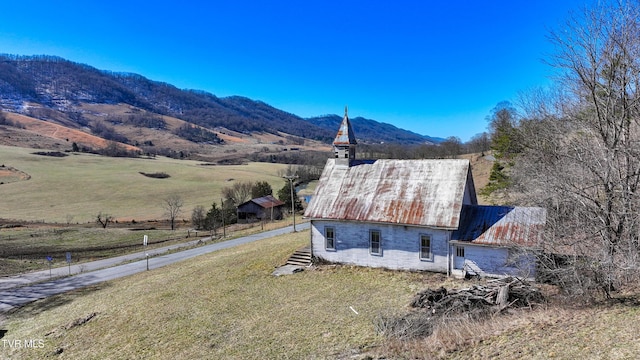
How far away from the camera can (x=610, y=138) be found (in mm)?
11875

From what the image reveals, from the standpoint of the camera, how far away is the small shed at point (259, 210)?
61000mm

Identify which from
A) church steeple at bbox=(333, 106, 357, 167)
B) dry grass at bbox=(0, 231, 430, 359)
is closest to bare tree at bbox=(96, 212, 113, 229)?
dry grass at bbox=(0, 231, 430, 359)

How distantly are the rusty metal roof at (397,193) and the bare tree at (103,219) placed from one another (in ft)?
151

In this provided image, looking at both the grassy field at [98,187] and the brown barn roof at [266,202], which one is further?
the grassy field at [98,187]

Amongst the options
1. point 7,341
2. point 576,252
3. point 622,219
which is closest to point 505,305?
point 576,252

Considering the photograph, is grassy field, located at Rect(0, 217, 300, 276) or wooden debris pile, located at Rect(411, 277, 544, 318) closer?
wooden debris pile, located at Rect(411, 277, 544, 318)

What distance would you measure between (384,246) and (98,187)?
79.3m

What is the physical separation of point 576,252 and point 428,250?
837 centimetres

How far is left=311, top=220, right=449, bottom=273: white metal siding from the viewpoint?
19797 millimetres

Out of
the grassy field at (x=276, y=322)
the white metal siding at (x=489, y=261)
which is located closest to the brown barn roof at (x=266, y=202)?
the grassy field at (x=276, y=322)

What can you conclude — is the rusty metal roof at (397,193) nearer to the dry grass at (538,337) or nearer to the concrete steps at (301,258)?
the concrete steps at (301,258)

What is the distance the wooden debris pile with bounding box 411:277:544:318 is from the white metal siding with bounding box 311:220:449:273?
5468 millimetres

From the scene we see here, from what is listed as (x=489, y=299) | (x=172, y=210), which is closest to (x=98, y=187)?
(x=172, y=210)

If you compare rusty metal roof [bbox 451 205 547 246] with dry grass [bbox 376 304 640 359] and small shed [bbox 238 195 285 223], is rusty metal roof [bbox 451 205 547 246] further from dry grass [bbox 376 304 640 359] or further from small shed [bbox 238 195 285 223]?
small shed [bbox 238 195 285 223]
